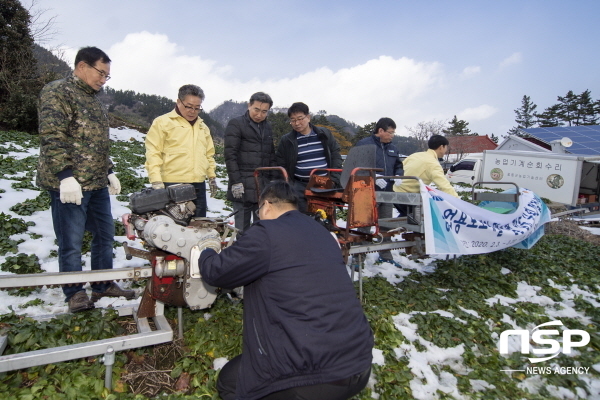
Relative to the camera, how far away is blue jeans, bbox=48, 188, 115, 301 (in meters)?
2.84

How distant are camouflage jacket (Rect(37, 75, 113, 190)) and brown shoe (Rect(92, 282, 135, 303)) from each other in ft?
3.19

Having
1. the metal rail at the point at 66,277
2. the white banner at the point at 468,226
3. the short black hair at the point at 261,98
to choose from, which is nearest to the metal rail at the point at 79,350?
the metal rail at the point at 66,277

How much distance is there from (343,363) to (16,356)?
6.20ft

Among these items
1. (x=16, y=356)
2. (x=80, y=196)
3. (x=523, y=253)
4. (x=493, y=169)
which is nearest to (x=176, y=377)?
(x=16, y=356)

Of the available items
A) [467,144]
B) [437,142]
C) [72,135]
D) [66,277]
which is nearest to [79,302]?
[66,277]

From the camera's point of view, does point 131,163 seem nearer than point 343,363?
No

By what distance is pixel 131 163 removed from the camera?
1071cm

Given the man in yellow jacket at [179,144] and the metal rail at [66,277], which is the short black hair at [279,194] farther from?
the man in yellow jacket at [179,144]

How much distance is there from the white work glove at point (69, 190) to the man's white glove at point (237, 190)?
1.62 metres

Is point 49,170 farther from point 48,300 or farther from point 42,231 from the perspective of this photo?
point 42,231

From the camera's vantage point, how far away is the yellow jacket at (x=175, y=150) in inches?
135

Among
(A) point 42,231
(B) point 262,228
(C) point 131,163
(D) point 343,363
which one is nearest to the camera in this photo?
(D) point 343,363

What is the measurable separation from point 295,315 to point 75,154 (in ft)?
7.55

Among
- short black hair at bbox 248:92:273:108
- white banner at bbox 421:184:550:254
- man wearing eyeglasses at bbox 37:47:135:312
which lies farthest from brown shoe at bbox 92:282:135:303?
white banner at bbox 421:184:550:254
